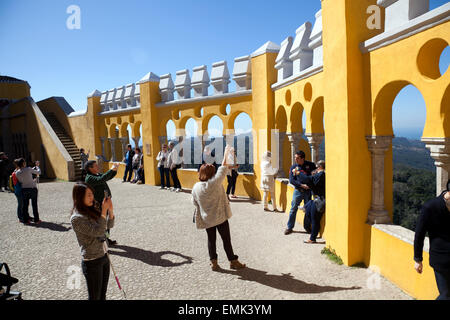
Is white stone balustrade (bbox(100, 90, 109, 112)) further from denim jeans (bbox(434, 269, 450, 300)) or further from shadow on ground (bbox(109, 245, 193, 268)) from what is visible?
denim jeans (bbox(434, 269, 450, 300))

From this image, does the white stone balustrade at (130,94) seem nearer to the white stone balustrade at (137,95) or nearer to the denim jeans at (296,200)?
the white stone balustrade at (137,95)

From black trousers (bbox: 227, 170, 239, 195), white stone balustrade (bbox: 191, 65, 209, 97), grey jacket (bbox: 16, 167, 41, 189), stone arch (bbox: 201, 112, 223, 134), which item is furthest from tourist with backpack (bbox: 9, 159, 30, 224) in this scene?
white stone balustrade (bbox: 191, 65, 209, 97)

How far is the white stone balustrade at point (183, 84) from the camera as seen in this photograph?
1177 centimetres

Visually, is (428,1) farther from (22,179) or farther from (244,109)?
(22,179)

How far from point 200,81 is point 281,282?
8.22 meters

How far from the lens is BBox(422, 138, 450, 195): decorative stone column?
346 cm

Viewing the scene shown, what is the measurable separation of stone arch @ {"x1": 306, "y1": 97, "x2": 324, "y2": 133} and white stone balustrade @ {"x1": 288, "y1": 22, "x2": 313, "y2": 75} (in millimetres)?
892

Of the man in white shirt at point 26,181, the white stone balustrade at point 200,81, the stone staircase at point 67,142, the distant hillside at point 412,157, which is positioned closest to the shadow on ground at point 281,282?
the man in white shirt at point 26,181

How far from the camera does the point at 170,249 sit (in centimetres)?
585

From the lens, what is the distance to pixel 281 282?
438cm

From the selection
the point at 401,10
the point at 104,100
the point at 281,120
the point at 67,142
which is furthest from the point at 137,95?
the point at 401,10

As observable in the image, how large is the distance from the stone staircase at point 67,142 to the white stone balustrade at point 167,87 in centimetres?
688

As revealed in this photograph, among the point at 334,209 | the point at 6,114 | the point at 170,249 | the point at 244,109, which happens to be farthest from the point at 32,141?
the point at 334,209
